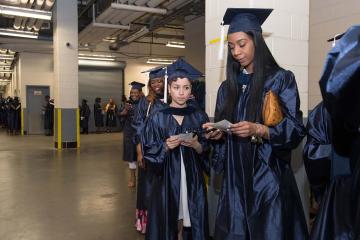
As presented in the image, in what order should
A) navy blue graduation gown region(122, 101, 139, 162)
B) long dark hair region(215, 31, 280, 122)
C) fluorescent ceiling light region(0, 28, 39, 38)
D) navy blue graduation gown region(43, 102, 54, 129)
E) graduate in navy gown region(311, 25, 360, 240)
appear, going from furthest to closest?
navy blue graduation gown region(43, 102, 54, 129) → fluorescent ceiling light region(0, 28, 39, 38) → navy blue graduation gown region(122, 101, 139, 162) → long dark hair region(215, 31, 280, 122) → graduate in navy gown region(311, 25, 360, 240)

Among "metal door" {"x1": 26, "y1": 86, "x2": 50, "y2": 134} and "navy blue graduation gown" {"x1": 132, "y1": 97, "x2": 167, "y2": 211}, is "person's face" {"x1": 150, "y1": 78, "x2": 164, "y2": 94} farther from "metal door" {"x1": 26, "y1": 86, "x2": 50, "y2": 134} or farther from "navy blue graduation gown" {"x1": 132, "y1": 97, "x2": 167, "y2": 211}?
"metal door" {"x1": 26, "y1": 86, "x2": 50, "y2": 134}

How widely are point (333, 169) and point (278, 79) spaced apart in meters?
0.63

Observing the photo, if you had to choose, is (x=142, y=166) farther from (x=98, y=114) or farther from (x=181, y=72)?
(x=98, y=114)

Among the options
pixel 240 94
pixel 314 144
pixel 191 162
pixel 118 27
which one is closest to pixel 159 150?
pixel 191 162

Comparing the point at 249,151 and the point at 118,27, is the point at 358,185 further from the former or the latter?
the point at 118,27

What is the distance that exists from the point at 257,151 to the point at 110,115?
49.0 ft

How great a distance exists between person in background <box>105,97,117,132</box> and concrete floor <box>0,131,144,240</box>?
777 centimetres

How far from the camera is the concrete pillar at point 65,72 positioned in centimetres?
982

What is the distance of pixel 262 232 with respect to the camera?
1776mm

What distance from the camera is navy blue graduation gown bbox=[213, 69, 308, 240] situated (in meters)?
1.77

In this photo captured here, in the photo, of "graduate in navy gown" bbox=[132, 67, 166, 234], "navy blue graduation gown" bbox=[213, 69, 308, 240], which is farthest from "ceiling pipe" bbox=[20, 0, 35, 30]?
"navy blue graduation gown" bbox=[213, 69, 308, 240]

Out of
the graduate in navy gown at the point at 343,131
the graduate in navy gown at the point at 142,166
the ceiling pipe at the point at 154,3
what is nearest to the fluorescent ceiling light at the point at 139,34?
the ceiling pipe at the point at 154,3

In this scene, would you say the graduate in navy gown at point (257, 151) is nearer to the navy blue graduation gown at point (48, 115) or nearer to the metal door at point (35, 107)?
the navy blue graduation gown at point (48, 115)

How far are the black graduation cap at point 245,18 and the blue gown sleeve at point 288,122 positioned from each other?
30 centimetres
